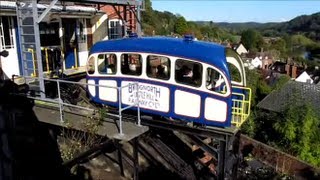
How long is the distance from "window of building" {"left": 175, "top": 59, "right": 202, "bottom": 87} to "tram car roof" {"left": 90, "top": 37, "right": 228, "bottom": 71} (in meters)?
0.18

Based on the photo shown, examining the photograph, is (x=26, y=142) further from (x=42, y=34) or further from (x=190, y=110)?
(x=42, y=34)

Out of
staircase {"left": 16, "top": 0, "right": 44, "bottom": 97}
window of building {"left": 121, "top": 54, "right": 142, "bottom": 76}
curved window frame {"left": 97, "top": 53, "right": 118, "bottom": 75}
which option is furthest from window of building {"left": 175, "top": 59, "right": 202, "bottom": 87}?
staircase {"left": 16, "top": 0, "right": 44, "bottom": 97}

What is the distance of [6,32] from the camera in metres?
12.6

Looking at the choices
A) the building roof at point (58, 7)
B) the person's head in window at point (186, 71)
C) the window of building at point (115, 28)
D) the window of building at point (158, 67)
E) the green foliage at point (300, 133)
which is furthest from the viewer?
the green foliage at point (300, 133)

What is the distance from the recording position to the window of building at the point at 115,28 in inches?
682

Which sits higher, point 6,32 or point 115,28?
point 115,28

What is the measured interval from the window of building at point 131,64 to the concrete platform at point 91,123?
1.56 m

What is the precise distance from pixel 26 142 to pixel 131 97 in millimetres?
3176

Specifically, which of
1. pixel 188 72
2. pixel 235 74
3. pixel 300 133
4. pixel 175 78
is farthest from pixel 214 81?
pixel 300 133

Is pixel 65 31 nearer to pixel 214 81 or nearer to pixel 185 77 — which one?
pixel 185 77

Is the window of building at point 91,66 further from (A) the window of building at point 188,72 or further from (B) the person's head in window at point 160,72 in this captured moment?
(A) the window of building at point 188,72

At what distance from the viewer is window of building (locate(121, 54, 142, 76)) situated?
32.1ft

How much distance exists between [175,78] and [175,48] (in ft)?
2.59

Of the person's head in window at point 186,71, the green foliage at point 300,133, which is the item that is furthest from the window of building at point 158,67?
the green foliage at point 300,133
